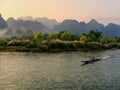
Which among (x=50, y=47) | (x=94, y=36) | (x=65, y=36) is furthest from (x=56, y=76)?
(x=94, y=36)

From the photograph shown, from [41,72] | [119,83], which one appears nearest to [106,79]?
[119,83]

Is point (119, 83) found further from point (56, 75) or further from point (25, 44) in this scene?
point (25, 44)

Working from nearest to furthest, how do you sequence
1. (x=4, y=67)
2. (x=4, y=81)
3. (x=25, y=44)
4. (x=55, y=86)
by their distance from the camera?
(x=55, y=86), (x=4, y=81), (x=4, y=67), (x=25, y=44)

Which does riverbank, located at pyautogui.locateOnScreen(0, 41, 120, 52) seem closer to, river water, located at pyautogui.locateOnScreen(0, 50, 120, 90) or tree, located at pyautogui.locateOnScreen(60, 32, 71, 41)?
tree, located at pyautogui.locateOnScreen(60, 32, 71, 41)

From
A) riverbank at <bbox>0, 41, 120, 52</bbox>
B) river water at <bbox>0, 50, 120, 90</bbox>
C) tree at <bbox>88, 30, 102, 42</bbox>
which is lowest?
river water at <bbox>0, 50, 120, 90</bbox>

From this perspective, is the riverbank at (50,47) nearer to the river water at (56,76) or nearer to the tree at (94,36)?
the tree at (94,36)

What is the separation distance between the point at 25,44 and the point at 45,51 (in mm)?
11311

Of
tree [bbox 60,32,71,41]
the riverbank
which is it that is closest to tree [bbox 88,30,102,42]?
tree [bbox 60,32,71,41]

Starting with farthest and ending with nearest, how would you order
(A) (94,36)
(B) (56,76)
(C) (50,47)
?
(A) (94,36) < (C) (50,47) < (B) (56,76)

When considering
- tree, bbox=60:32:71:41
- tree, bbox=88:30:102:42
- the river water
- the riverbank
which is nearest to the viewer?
the river water

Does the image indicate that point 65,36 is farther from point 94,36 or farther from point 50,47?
point 50,47

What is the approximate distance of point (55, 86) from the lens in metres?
51.2

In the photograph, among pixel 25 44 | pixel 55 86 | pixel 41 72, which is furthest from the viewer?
pixel 25 44

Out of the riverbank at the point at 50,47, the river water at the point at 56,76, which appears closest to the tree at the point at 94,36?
the riverbank at the point at 50,47
